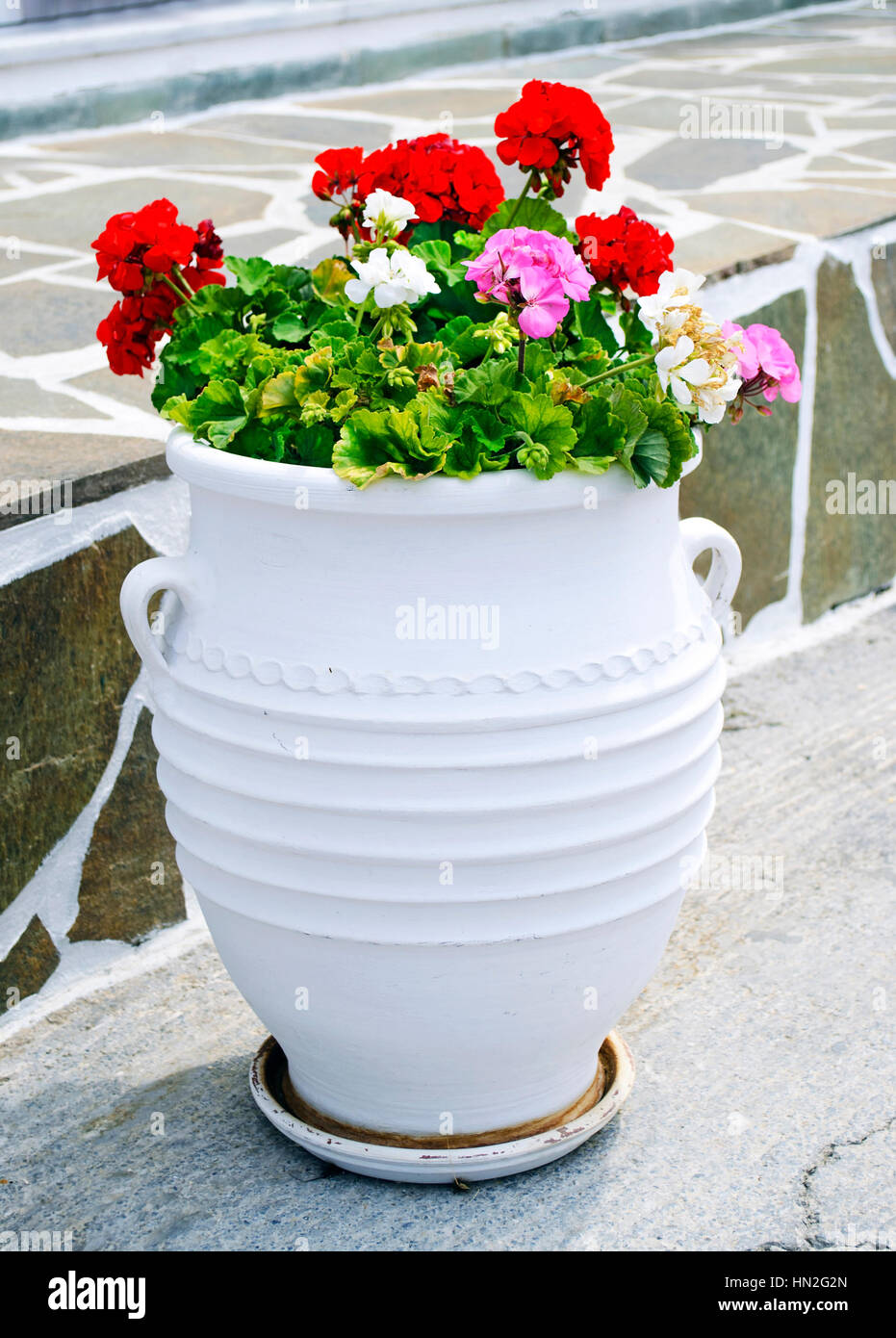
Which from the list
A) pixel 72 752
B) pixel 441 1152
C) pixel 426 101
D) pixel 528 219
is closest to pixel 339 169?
pixel 528 219

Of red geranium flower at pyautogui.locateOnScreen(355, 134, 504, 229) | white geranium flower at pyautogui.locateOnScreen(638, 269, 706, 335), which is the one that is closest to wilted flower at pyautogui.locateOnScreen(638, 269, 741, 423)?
white geranium flower at pyautogui.locateOnScreen(638, 269, 706, 335)

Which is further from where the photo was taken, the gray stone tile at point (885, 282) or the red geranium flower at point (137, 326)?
the gray stone tile at point (885, 282)

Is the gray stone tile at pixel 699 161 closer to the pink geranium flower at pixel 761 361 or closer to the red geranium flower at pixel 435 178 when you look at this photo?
the red geranium flower at pixel 435 178

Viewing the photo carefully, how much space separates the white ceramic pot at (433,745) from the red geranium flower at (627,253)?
268 mm

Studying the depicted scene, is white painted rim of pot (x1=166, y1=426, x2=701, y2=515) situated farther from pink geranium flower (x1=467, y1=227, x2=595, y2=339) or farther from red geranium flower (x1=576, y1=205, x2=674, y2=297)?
red geranium flower (x1=576, y1=205, x2=674, y2=297)

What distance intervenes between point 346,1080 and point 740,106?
13.1ft

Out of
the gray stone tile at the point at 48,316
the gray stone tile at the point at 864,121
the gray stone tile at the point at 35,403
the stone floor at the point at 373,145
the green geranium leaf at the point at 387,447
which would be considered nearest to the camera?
the green geranium leaf at the point at 387,447

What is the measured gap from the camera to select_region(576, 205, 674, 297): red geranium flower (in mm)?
1771

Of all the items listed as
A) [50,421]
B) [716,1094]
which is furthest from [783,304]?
[716,1094]

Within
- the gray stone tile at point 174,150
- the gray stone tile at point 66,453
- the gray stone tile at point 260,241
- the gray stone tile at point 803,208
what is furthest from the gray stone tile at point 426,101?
the gray stone tile at point 66,453

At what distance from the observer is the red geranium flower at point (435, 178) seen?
1.86 meters

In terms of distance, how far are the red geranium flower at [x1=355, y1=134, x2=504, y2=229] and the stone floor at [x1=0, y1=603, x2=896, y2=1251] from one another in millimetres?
1104

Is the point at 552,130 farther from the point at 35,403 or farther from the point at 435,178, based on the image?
the point at 35,403

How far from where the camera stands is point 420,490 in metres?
1.53
